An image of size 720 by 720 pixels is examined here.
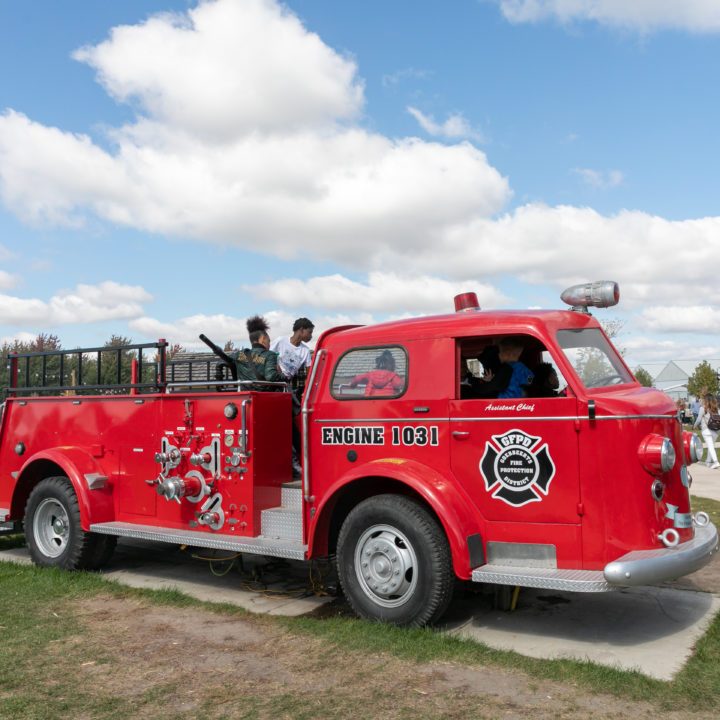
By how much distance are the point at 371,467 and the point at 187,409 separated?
6.65 feet

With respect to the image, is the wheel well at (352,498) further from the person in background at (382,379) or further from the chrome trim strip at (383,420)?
the person in background at (382,379)

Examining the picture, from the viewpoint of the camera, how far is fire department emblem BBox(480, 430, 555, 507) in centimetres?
478

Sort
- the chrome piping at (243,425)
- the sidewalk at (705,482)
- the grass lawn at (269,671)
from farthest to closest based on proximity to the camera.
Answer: the sidewalk at (705,482) → the chrome piping at (243,425) → the grass lawn at (269,671)

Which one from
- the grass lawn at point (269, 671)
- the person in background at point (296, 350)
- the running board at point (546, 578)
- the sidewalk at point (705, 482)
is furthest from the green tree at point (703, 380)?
the grass lawn at point (269, 671)

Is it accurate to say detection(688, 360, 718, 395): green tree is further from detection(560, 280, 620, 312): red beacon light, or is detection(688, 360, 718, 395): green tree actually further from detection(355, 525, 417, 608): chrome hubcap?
detection(355, 525, 417, 608): chrome hubcap

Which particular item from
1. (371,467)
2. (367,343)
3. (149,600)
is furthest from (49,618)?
(367,343)

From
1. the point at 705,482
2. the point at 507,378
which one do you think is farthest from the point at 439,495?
the point at 705,482

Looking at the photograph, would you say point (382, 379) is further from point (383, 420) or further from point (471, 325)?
point (471, 325)

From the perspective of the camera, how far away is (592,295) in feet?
18.5

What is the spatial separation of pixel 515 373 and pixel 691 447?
4.34 feet

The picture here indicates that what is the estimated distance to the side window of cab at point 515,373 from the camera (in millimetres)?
5199

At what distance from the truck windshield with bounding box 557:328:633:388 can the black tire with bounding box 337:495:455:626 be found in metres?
1.44

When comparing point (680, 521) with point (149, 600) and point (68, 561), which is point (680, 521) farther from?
point (68, 561)

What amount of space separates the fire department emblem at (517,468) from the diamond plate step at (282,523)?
1652 mm
